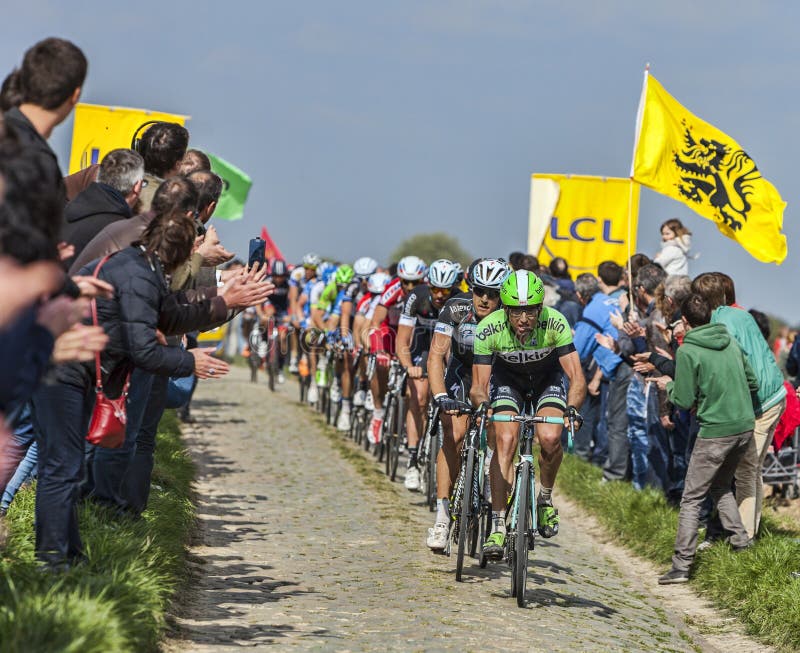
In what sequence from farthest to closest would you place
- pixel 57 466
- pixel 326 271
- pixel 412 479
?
1. pixel 326 271
2. pixel 412 479
3. pixel 57 466

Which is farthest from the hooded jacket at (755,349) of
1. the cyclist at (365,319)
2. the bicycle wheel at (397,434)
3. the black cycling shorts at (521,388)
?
the cyclist at (365,319)

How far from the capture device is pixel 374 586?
9.80 m

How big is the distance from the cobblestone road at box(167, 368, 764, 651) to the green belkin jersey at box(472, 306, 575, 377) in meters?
1.63

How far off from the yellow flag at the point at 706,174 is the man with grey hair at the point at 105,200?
8180 mm

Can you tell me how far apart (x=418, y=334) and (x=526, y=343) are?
4756 mm

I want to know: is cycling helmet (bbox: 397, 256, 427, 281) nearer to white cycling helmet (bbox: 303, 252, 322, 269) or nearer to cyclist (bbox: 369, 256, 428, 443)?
cyclist (bbox: 369, 256, 428, 443)


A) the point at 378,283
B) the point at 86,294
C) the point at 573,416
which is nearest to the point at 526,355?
the point at 573,416

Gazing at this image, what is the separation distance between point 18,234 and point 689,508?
280 inches

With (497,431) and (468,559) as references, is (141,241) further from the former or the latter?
(468,559)

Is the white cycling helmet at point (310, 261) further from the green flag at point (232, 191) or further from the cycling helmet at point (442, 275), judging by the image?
the cycling helmet at point (442, 275)

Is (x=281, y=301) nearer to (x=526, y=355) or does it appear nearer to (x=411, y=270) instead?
(x=411, y=270)

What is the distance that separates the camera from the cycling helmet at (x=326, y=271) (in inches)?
965

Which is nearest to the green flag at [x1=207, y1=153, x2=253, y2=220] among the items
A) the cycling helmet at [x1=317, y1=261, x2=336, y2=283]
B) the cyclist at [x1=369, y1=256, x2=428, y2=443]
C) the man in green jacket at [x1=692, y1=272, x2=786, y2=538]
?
the cycling helmet at [x1=317, y1=261, x2=336, y2=283]

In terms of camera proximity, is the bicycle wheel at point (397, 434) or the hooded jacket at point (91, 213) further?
the bicycle wheel at point (397, 434)
